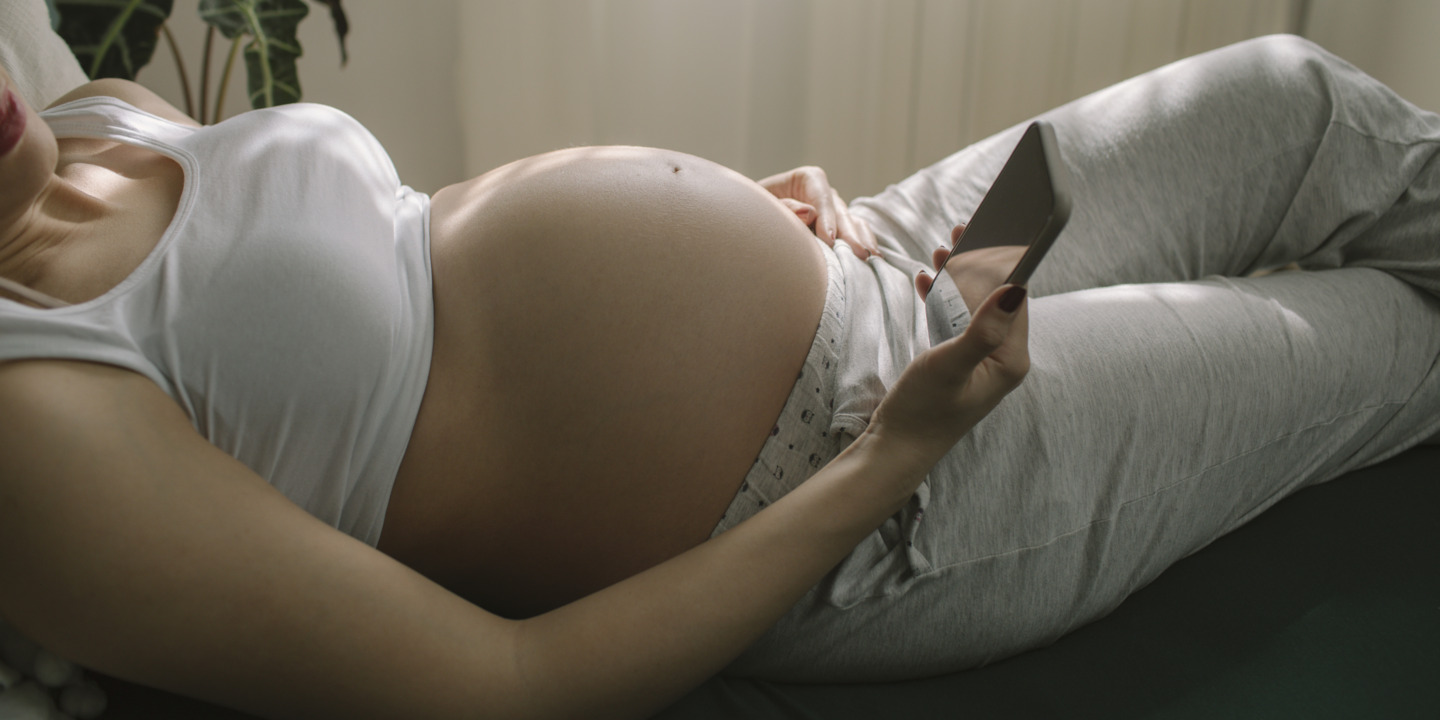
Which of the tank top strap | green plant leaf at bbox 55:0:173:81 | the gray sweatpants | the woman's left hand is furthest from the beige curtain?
the tank top strap

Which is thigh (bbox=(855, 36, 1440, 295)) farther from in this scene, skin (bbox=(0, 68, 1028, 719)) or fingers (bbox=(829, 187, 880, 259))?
skin (bbox=(0, 68, 1028, 719))

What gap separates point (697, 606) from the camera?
55 centimetres

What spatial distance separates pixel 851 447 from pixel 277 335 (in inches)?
17.7

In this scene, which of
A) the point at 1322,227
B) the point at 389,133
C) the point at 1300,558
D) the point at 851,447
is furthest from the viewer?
the point at 389,133

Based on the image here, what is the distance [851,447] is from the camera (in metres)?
0.64

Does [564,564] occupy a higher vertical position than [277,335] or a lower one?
lower

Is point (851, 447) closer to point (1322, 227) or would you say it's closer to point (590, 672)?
point (590, 672)

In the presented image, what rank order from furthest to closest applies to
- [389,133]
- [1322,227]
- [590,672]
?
[389,133]
[1322,227]
[590,672]

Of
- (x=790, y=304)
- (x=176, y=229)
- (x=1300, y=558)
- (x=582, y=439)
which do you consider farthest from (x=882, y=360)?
(x=176, y=229)

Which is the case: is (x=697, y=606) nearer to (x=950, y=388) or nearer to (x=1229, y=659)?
(x=950, y=388)

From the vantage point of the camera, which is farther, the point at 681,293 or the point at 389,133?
the point at 389,133

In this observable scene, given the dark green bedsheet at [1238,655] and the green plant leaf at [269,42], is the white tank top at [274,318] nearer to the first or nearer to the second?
the dark green bedsheet at [1238,655]

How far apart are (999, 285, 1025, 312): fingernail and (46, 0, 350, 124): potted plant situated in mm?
1239

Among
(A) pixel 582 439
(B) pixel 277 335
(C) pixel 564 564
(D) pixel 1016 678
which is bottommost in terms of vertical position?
(D) pixel 1016 678
